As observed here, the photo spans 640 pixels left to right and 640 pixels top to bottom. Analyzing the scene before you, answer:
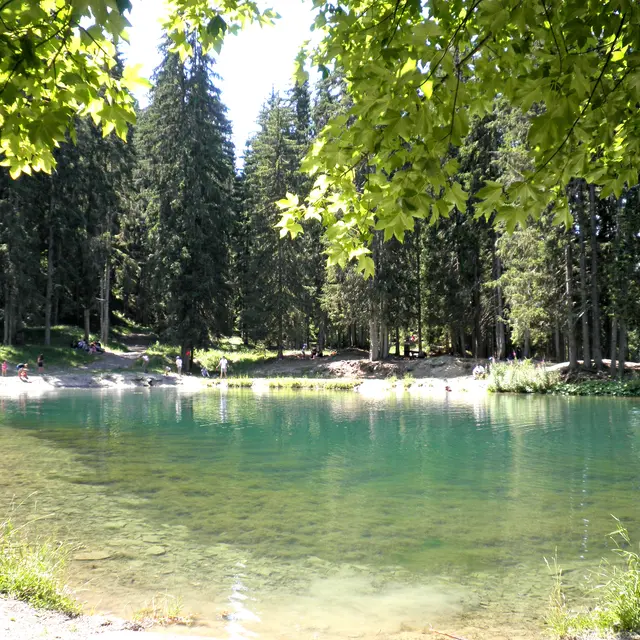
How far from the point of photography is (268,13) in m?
4.58

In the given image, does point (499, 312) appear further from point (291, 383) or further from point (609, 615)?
point (609, 615)

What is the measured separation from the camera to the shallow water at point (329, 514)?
5.16 meters

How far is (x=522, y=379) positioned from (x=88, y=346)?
28.9m

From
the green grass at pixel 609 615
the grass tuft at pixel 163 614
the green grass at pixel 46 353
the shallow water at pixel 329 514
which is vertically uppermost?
the green grass at pixel 46 353

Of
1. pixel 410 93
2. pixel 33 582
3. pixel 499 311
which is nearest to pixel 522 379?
pixel 499 311

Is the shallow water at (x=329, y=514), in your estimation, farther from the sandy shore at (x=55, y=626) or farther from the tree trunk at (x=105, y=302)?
the tree trunk at (x=105, y=302)

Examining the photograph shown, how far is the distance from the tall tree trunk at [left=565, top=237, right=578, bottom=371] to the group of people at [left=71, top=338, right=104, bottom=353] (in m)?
29.8

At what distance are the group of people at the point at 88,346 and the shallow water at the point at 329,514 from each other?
25.0 metres

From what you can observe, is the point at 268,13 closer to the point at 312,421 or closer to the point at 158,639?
the point at 158,639

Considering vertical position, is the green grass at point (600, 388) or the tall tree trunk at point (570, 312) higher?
the tall tree trunk at point (570, 312)

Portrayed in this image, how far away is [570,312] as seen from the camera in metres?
29.4

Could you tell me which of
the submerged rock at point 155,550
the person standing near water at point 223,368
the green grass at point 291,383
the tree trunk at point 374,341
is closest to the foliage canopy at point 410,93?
the submerged rock at point 155,550

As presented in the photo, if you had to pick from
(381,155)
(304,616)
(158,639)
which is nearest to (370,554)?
(304,616)

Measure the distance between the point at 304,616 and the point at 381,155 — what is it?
12.3 feet
